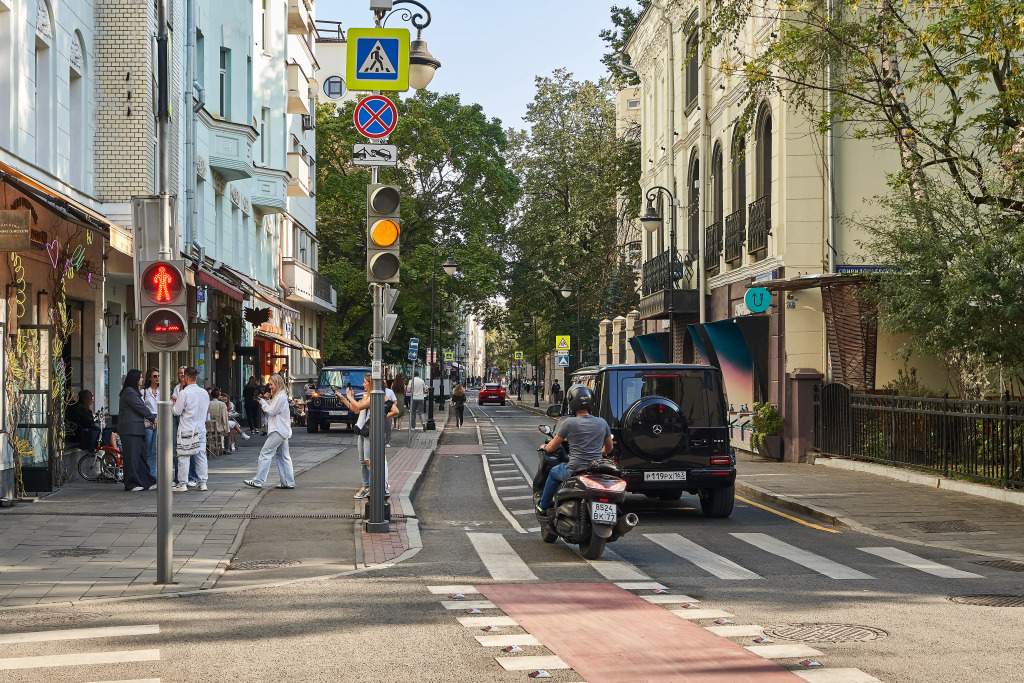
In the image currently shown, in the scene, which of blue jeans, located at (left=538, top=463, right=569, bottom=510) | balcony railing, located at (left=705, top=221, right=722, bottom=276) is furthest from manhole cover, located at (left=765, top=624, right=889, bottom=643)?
balcony railing, located at (left=705, top=221, right=722, bottom=276)

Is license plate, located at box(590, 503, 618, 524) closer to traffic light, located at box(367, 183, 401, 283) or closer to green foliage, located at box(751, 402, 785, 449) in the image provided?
traffic light, located at box(367, 183, 401, 283)

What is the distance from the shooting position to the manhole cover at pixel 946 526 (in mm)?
13484

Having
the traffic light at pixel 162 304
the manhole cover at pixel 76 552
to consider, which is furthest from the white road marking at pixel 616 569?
the manhole cover at pixel 76 552

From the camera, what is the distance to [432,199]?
54.9 m

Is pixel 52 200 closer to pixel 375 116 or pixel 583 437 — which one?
pixel 375 116

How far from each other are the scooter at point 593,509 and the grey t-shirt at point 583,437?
10 centimetres

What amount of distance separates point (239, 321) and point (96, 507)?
780 inches

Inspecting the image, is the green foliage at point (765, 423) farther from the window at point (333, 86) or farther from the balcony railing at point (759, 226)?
the window at point (333, 86)

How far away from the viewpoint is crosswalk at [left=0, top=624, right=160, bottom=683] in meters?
6.79

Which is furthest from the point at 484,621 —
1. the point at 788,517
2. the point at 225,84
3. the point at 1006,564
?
the point at 225,84

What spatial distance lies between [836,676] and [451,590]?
12.2 ft

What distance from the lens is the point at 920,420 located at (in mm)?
19547

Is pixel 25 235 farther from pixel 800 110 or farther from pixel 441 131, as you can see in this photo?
pixel 441 131

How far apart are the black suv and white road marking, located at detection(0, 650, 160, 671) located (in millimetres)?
7921
